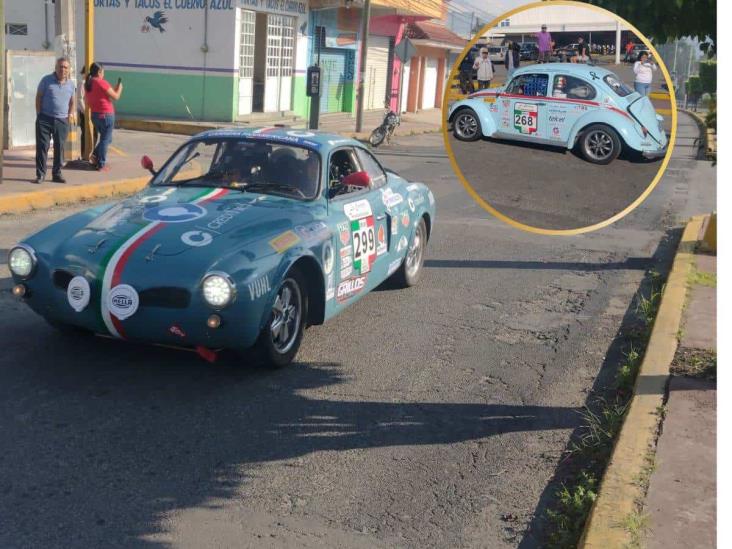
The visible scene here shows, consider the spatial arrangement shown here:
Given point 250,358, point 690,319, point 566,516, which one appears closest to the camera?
point 566,516

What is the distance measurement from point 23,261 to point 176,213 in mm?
1053

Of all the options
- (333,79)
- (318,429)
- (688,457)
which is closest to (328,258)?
(318,429)

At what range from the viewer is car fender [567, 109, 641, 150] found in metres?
2.84

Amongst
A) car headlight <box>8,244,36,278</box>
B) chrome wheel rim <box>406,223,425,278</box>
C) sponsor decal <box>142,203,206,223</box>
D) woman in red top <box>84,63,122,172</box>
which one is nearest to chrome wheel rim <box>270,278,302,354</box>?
sponsor decal <box>142,203,206,223</box>

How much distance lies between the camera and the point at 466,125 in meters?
3.12

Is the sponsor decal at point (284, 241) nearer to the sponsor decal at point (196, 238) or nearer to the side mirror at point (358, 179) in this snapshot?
the sponsor decal at point (196, 238)

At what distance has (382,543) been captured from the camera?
13.5 feet

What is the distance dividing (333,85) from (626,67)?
31.0 meters

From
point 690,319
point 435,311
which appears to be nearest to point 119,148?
point 435,311

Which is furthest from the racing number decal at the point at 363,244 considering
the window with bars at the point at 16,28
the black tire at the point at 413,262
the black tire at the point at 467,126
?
the window with bars at the point at 16,28

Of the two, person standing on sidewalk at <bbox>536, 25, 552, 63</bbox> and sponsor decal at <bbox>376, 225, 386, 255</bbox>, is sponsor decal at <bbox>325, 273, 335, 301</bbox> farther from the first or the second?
person standing on sidewalk at <bbox>536, 25, 552, 63</bbox>

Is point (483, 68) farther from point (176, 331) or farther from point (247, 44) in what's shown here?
point (247, 44)
